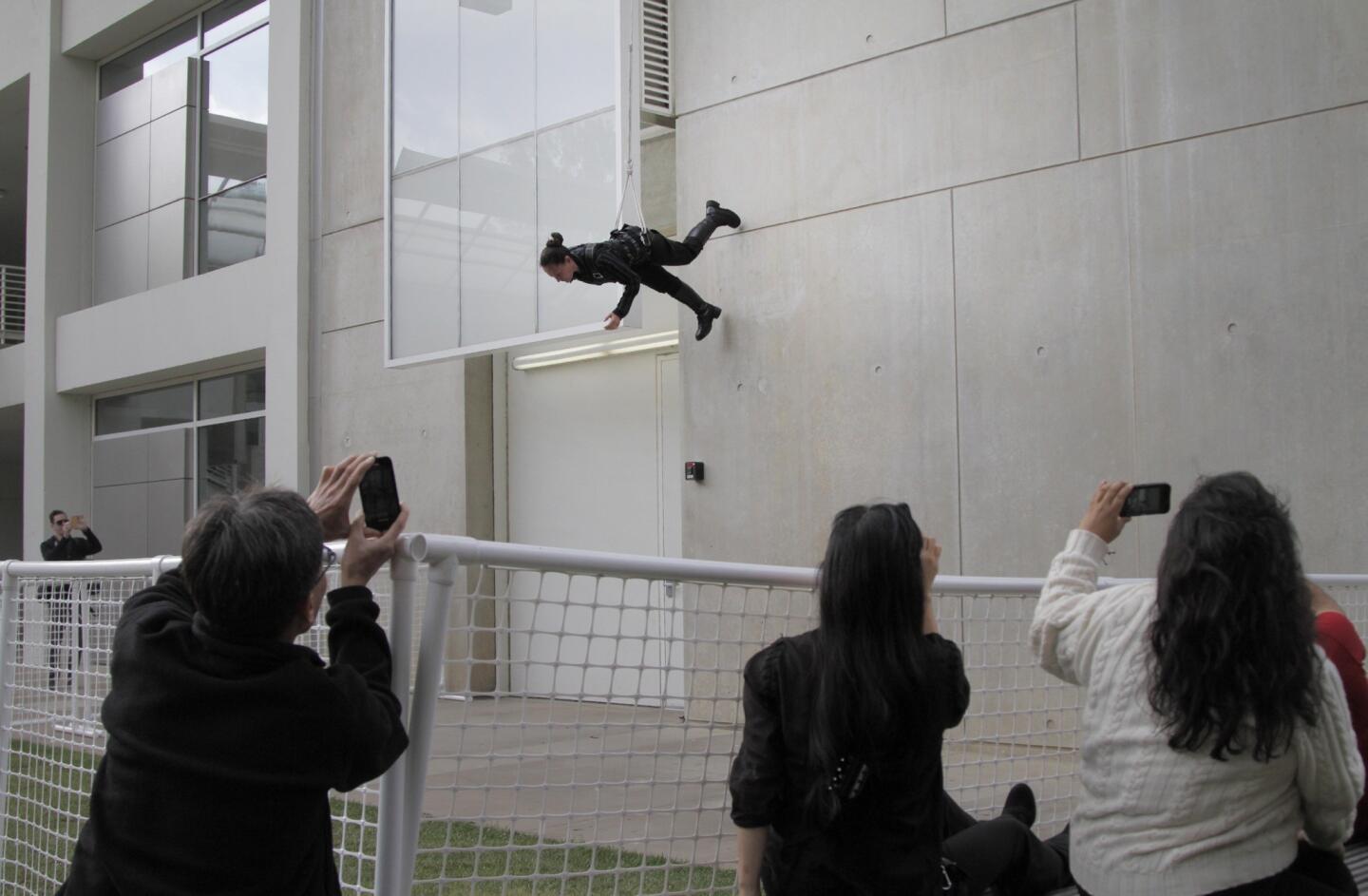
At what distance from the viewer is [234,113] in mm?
15828

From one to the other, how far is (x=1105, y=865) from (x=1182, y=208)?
6.12 m

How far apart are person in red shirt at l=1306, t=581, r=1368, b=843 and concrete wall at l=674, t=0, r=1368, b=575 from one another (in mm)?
4347

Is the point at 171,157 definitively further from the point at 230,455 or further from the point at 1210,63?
the point at 1210,63

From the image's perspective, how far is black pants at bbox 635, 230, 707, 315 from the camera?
30.4ft

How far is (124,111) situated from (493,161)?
29.8 feet

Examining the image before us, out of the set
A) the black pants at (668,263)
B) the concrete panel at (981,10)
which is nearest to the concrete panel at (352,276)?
the black pants at (668,263)

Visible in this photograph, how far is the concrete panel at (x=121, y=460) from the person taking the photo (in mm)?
16719

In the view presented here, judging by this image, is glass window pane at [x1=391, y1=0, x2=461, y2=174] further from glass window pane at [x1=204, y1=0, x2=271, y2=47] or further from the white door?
glass window pane at [x1=204, y1=0, x2=271, y2=47]

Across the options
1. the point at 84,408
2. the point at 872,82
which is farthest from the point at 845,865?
the point at 84,408

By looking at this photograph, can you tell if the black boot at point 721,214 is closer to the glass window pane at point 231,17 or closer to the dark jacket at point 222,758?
the dark jacket at point 222,758

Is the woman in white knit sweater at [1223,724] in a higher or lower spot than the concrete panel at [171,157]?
lower

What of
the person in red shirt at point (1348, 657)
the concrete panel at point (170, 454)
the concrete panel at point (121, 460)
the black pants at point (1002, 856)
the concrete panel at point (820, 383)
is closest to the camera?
the person in red shirt at point (1348, 657)

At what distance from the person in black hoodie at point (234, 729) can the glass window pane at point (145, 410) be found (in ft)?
49.5

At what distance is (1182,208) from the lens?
776cm
